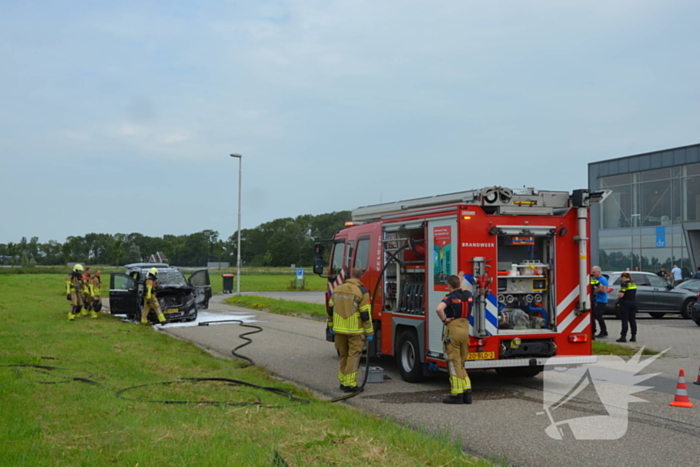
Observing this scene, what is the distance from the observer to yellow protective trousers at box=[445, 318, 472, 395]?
8.52 meters

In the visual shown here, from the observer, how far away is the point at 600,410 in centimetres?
803

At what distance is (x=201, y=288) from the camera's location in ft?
76.2

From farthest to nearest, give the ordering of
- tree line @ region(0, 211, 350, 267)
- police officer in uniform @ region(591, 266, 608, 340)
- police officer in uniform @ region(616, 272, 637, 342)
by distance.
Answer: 1. tree line @ region(0, 211, 350, 267)
2. police officer in uniform @ region(591, 266, 608, 340)
3. police officer in uniform @ region(616, 272, 637, 342)

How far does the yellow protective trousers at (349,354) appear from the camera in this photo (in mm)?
9516

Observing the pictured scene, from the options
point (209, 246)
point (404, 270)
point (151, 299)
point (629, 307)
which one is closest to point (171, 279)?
point (151, 299)

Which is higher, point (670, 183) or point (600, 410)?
point (670, 183)

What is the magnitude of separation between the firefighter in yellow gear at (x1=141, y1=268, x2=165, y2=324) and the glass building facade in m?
27.1

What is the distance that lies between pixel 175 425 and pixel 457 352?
3725mm

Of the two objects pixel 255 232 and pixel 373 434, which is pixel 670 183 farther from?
pixel 255 232

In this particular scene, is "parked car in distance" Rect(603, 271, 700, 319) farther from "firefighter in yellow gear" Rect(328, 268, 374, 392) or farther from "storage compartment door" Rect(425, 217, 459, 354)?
"firefighter in yellow gear" Rect(328, 268, 374, 392)

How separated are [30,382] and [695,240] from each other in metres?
34.1

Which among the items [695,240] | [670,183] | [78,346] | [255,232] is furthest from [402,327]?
[255,232]

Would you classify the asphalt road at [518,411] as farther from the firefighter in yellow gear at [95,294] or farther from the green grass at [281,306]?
the green grass at [281,306]

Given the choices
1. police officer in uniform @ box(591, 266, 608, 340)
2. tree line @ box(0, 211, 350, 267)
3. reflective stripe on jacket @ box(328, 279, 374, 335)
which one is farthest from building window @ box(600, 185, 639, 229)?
tree line @ box(0, 211, 350, 267)
